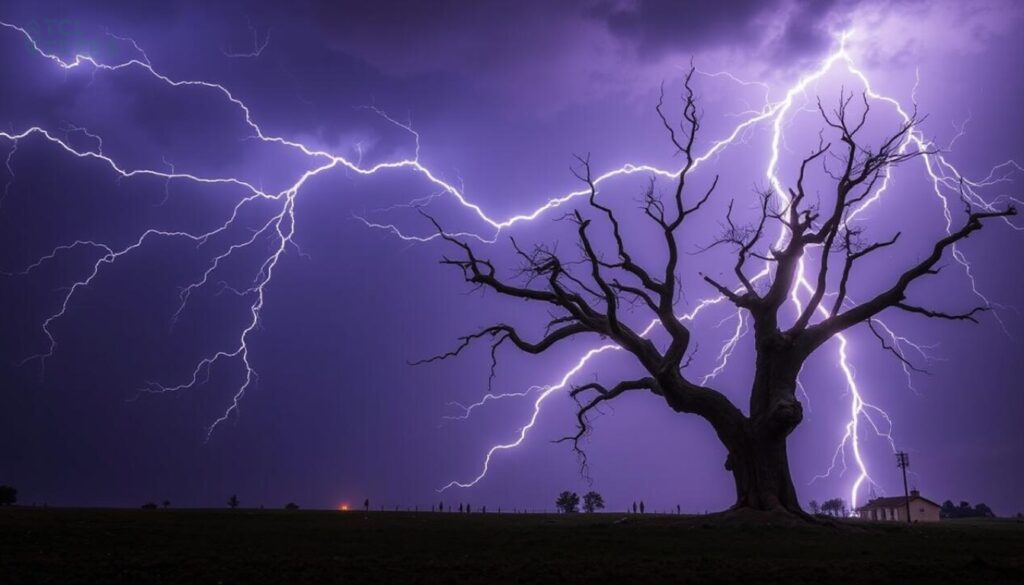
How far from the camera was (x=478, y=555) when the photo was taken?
8.55 m

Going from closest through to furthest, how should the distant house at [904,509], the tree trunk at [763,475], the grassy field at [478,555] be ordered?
the grassy field at [478,555] < the tree trunk at [763,475] < the distant house at [904,509]

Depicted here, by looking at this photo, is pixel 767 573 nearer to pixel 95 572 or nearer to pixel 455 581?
pixel 455 581

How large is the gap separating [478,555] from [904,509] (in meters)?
45.9

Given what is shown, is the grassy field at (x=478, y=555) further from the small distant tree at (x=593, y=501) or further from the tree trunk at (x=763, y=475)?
the small distant tree at (x=593, y=501)

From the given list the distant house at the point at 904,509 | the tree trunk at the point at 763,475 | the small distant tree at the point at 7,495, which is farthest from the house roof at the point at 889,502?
the small distant tree at the point at 7,495

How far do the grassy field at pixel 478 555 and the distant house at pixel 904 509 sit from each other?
38.5 m

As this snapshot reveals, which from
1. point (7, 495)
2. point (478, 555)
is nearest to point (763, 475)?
point (478, 555)

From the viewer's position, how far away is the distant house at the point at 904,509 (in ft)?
151

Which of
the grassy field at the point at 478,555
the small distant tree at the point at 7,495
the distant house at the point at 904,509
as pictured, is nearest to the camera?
the grassy field at the point at 478,555

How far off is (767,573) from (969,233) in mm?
12259

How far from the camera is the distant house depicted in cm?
4597

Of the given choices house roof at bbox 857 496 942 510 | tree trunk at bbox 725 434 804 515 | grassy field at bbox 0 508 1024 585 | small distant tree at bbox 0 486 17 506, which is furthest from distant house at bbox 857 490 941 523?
small distant tree at bbox 0 486 17 506

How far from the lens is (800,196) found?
17.2 metres

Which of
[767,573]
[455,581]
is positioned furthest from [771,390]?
[455,581]
